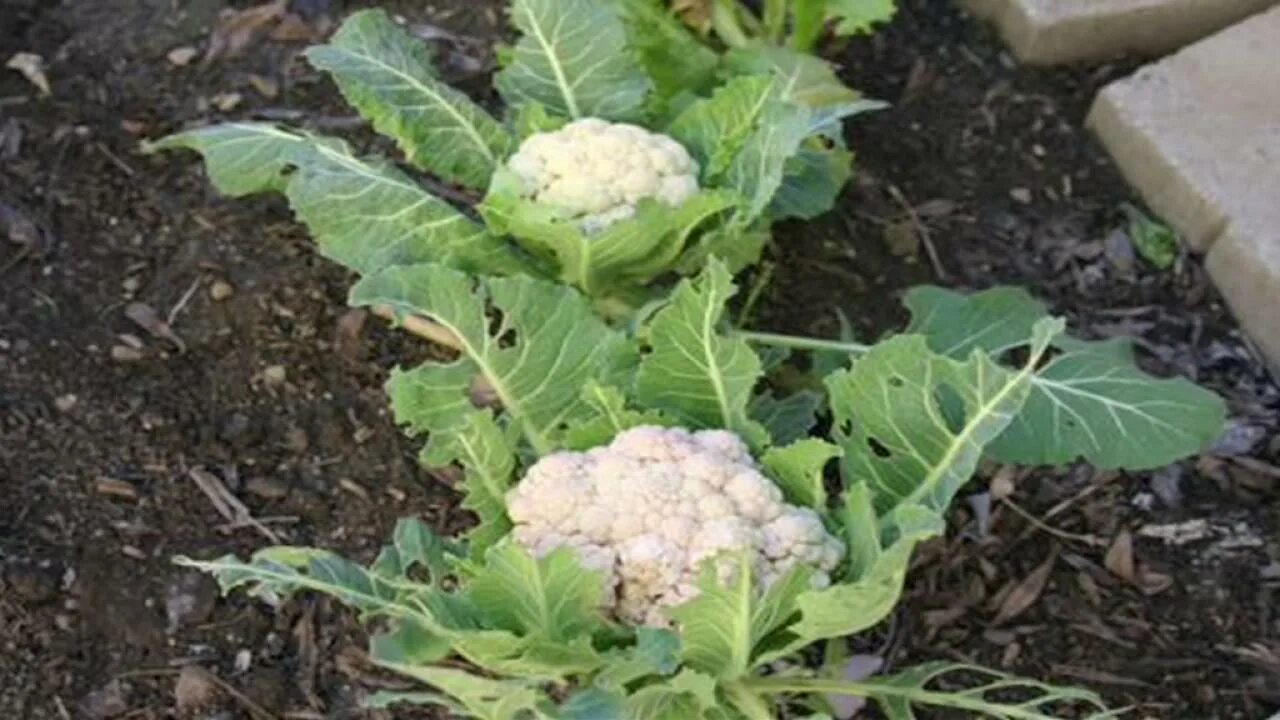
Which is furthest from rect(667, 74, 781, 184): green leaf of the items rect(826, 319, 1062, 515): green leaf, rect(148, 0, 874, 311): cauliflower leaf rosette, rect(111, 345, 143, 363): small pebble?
rect(111, 345, 143, 363): small pebble

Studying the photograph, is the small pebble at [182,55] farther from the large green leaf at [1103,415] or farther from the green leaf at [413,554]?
the large green leaf at [1103,415]

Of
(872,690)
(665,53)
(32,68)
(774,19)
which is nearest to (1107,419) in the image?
(872,690)

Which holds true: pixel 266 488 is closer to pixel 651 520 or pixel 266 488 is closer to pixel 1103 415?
pixel 651 520

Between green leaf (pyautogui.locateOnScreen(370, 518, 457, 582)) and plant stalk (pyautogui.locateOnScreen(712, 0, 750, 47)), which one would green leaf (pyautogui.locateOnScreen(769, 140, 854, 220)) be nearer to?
plant stalk (pyautogui.locateOnScreen(712, 0, 750, 47))

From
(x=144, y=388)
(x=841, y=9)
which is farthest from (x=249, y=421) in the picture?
(x=841, y=9)

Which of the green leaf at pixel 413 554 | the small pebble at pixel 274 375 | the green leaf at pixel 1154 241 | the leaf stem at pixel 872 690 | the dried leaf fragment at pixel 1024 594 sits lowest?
the dried leaf fragment at pixel 1024 594

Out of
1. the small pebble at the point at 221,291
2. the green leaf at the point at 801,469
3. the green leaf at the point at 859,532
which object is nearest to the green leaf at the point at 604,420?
the green leaf at the point at 801,469

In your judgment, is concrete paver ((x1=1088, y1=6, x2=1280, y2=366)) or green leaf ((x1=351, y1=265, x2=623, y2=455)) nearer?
green leaf ((x1=351, y1=265, x2=623, y2=455))
